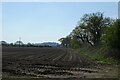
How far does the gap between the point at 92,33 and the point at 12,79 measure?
227 feet

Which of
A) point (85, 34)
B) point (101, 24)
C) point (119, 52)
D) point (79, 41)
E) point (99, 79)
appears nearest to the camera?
point (99, 79)

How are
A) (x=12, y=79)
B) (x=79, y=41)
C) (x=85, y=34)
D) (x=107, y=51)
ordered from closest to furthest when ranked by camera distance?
(x=12, y=79) < (x=107, y=51) < (x=85, y=34) < (x=79, y=41)

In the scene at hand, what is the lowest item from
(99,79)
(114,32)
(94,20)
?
(99,79)

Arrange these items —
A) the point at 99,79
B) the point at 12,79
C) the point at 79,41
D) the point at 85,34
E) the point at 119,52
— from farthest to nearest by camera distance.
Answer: the point at 79,41 → the point at 85,34 → the point at 119,52 → the point at 99,79 → the point at 12,79

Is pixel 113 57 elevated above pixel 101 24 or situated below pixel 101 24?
below

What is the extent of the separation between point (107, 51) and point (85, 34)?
42.7 m

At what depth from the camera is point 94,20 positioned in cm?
8456

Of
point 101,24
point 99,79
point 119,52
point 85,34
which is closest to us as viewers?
point 99,79

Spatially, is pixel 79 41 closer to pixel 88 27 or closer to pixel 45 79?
pixel 88 27

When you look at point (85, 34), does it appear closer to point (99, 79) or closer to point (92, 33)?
point (92, 33)

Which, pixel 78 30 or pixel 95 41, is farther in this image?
pixel 78 30

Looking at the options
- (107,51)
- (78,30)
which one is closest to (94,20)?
(78,30)

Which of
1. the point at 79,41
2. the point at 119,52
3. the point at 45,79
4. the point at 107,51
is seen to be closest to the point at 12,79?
the point at 45,79

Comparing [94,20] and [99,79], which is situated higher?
[94,20]
